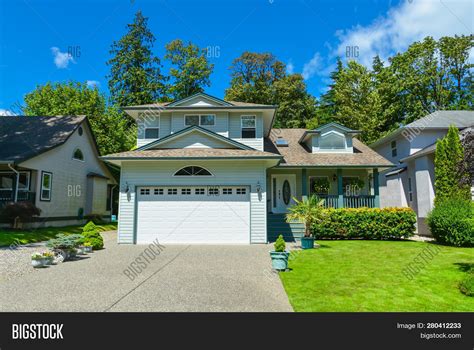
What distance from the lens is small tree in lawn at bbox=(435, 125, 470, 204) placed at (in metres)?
14.7

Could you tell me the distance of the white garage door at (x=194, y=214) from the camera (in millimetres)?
13844

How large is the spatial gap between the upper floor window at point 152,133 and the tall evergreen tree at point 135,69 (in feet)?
65.9

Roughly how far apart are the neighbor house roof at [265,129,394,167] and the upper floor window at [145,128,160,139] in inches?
235

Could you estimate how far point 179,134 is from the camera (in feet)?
49.6

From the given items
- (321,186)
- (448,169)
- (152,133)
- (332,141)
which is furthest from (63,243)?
(448,169)

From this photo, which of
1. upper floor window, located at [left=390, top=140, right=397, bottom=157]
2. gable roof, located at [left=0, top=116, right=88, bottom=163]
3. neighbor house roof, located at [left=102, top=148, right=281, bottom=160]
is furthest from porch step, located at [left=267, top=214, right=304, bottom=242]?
gable roof, located at [left=0, top=116, right=88, bottom=163]

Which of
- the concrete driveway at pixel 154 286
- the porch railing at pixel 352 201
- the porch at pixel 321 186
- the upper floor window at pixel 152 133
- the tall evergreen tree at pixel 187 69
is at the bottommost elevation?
the concrete driveway at pixel 154 286

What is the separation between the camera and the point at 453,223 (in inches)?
517

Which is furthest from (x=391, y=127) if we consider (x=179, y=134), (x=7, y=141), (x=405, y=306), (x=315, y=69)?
(x=7, y=141)

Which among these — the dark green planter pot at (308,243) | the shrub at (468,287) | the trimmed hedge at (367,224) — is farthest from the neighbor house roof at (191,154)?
the shrub at (468,287)

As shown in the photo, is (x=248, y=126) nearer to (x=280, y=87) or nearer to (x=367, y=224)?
(x=367, y=224)

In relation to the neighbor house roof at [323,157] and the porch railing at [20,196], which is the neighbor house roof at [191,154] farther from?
the porch railing at [20,196]

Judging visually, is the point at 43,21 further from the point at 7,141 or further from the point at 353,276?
the point at 353,276

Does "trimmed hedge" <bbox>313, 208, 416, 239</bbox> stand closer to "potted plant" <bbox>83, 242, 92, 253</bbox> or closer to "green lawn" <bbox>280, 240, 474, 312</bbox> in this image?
"green lawn" <bbox>280, 240, 474, 312</bbox>
